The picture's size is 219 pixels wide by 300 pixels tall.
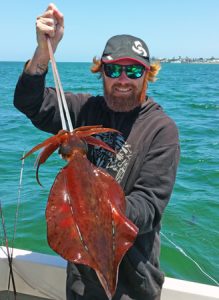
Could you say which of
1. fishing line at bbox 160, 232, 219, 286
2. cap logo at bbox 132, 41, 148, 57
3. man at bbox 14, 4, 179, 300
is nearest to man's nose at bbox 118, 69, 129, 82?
man at bbox 14, 4, 179, 300

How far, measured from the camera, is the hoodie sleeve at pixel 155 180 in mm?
2314

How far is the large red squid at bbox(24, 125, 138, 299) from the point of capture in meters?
1.85

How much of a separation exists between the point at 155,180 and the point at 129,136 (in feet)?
1.28

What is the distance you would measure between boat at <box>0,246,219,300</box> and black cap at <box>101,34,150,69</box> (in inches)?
70.1

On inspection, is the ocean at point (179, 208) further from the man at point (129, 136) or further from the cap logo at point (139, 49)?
the cap logo at point (139, 49)

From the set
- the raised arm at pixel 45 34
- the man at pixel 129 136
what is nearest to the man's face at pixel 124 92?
the man at pixel 129 136

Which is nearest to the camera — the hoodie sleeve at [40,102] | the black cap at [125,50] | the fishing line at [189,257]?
the black cap at [125,50]

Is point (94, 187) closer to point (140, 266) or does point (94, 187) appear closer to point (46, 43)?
point (140, 266)

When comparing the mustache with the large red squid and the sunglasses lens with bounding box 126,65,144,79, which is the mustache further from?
the large red squid

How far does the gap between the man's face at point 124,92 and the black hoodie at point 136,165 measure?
2.6 inches

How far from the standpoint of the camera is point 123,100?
2.71m

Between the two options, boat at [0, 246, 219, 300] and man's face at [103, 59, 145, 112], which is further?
boat at [0, 246, 219, 300]

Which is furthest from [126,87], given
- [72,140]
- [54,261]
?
[54,261]

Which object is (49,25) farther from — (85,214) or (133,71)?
(85,214)
